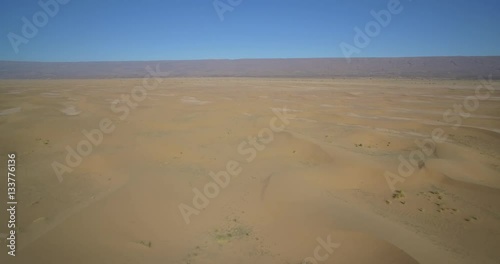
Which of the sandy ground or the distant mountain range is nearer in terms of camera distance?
the sandy ground

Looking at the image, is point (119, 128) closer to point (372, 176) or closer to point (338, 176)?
point (338, 176)

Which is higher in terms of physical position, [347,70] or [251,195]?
[347,70]

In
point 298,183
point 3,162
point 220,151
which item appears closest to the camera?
point 298,183

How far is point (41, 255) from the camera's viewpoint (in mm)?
3232

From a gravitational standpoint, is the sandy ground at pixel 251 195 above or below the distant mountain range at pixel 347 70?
below

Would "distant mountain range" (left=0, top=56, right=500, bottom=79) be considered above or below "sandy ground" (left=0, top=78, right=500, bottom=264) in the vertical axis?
above

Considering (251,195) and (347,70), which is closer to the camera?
(251,195)

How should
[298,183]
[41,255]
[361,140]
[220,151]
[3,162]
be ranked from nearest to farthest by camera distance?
[41,255]
[298,183]
[3,162]
[220,151]
[361,140]

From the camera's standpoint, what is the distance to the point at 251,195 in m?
5.04

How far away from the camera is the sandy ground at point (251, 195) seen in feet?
11.6

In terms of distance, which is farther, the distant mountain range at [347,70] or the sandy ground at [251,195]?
the distant mountain range at [347,70]

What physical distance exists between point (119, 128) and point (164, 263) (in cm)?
713

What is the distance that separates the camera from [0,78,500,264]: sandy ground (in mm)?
3541

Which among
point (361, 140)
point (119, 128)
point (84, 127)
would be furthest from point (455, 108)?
point (84, 127)
